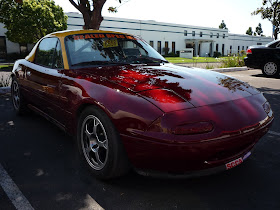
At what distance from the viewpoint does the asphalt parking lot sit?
6.62 feet

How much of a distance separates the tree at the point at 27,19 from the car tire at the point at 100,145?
22607 mm

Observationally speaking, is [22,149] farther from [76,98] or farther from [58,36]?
[58,36]

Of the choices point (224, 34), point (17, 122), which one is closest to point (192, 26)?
point (224, 34)

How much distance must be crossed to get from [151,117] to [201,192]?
33.6 inches

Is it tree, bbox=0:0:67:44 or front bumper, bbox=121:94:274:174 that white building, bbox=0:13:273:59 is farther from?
front bumper, bbox=121:94:274:174

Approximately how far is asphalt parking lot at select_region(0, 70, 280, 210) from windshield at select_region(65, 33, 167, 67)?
3.82ft

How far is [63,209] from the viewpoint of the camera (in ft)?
6.42

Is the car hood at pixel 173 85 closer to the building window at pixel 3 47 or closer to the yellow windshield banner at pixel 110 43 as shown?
the yellow windshield banner at pixel 110 43

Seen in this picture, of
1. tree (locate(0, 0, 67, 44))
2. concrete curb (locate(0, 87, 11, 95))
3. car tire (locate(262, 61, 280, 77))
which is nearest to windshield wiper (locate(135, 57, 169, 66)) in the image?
concrete curb (locate(0, 87, 11, 95))

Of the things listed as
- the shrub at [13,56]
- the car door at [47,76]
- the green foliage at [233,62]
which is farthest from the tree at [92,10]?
the shrub at [13,56]

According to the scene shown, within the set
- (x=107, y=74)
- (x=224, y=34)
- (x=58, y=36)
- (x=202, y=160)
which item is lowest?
(x=202, y=160)

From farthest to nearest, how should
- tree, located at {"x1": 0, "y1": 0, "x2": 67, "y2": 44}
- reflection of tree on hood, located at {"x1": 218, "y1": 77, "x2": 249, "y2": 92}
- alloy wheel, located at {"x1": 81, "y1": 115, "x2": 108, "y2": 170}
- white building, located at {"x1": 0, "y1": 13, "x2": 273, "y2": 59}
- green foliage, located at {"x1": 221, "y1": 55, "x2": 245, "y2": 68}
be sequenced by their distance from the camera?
white building, located at {"x1": 0, "y1": 13, "x2": 273, "y2": 59} → tree, located at {"x1": 0, "y1": 0, "x2": 67, "y2": 44} → green foliage, located at {"x1": 221, "y1": 55, "x2": 245, "y2": 68} → reflection of tree on hood, located at {"x1": 218, "y1": 77, "x2": 249, "y2": 92} → alloy wheel, located at {"x1": 81, "y1": 115, "x2": 108, "y2": 170}

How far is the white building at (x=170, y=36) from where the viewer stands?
116 ft

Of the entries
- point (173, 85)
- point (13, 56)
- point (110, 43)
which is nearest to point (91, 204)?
point (173, 85)
